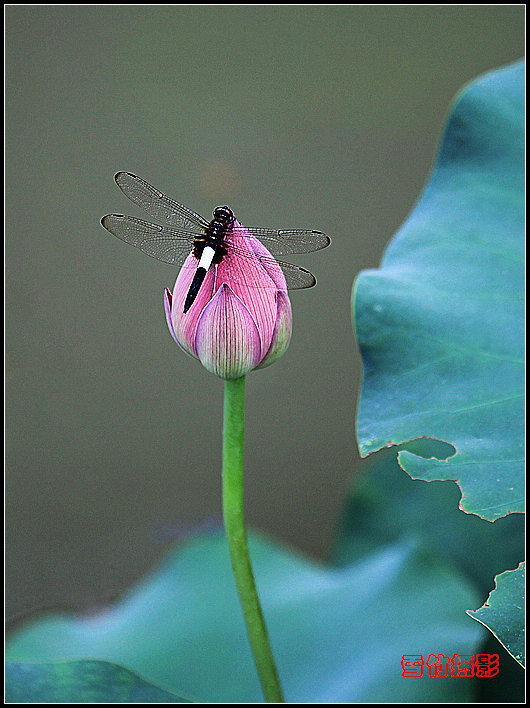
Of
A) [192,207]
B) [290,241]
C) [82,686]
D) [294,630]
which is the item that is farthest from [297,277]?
[192,207]

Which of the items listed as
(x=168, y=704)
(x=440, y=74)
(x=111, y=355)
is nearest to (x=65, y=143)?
(x=111, y=355)

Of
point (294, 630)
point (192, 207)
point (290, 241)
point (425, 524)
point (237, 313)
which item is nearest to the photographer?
point (237, 313)

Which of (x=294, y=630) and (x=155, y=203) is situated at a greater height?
(x=155, y=203)

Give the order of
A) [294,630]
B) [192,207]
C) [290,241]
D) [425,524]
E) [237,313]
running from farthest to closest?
1. [192,207]
2. [425,524]
3. [294,630]
4. [290,241]
5. [237,313]

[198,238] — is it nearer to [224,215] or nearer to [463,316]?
[224,215]

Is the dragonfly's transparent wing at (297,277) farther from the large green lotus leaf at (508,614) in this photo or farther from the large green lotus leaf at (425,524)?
the large green lotus leaf at (425,524)

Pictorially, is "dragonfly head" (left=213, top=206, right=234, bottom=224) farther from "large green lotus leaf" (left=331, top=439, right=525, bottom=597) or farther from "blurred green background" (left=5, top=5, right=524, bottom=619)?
"blurred green background" (left=5, top=5, right=524, bottom=619)
